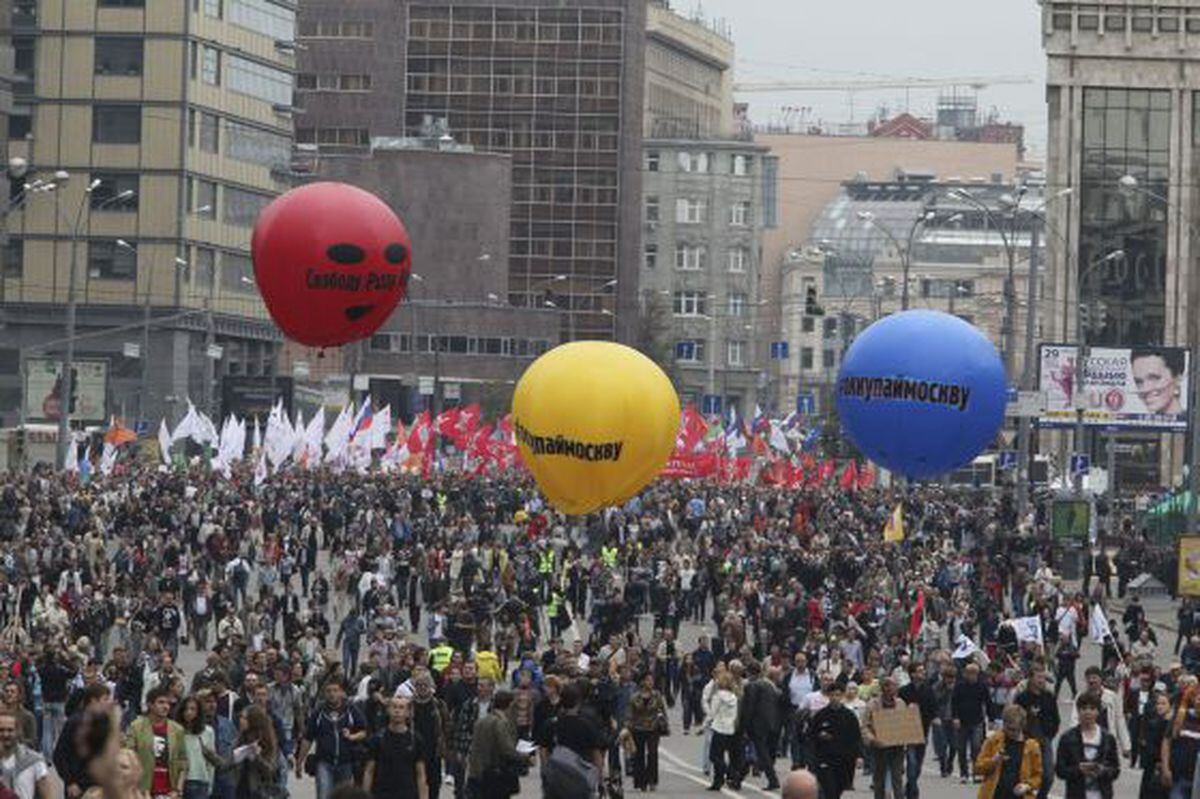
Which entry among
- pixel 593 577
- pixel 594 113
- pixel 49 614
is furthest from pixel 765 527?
pixel 594 113

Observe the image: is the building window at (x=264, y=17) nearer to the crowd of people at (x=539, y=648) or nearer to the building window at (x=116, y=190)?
the building window at (x=116, y=190)

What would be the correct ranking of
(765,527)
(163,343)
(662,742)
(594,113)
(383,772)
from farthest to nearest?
(594,113) → (163,343) → (765,527) → (662,742) → (383,772)

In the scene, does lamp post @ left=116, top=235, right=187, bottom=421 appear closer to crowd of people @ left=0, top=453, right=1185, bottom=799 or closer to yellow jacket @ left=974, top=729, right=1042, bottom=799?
crowd of people @ left=0, top=453, right=1185, bottom=799

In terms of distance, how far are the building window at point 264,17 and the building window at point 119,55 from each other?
12.6ft

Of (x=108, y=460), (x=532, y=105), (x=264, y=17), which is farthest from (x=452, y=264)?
(x=108, y=460)

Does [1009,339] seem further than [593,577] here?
Yes

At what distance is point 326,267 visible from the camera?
97.9ft

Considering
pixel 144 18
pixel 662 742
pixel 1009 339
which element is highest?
pixel 144 18

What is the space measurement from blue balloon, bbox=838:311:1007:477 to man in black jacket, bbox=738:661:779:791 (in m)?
2.52

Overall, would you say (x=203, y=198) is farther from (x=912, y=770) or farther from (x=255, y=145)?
(x=912, y=770)

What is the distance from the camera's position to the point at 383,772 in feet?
73.6

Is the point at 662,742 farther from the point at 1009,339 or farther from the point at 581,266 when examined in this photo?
the point at 581,266

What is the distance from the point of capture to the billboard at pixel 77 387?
10825cm

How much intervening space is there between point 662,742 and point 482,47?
138803 mm
